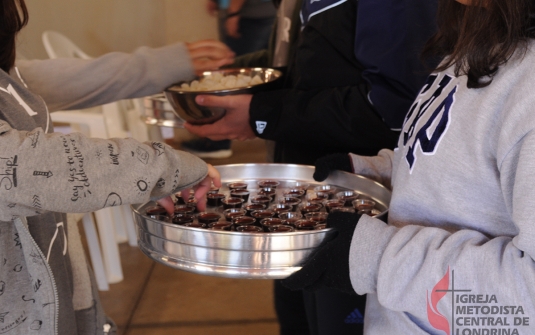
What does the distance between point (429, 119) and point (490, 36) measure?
0.53 feet

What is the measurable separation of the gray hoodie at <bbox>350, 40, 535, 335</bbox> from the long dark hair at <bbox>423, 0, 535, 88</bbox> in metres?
0.01

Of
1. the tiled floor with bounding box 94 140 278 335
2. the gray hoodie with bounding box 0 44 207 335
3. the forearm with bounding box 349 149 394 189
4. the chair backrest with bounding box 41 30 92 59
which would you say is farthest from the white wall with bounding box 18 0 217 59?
the forearm with bounding box 349 149 394 189

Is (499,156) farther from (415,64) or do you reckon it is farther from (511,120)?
(415,64)

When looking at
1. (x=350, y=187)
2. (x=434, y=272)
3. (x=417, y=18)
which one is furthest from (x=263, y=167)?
(x=434, y=272)

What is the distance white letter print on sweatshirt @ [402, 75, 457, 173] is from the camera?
0.80m

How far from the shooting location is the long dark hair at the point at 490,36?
2.29 ft

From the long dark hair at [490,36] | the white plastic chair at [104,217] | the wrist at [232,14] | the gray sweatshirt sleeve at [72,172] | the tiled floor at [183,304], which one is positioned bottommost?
the tiled floor at [183,304]

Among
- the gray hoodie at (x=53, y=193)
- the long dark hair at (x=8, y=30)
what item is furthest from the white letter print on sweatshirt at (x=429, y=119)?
the long dark hair at (x=8, y=30)

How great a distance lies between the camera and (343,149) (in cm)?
136

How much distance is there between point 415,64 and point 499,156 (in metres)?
0.55

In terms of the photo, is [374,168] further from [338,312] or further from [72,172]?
[72,172]

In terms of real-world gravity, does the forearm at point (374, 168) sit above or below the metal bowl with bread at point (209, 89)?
below

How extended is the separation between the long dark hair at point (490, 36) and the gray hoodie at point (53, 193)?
0.45 m

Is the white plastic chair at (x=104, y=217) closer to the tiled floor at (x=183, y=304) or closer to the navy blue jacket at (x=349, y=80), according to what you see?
the tiled floor at (x=183, y=304)
